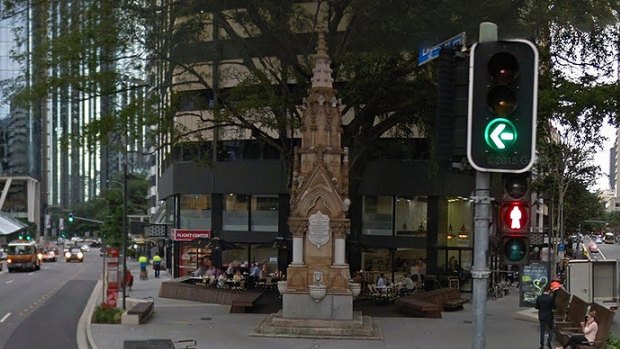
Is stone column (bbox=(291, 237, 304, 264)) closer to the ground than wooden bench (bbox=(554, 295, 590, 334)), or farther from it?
farther from it

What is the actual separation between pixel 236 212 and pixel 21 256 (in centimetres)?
2716

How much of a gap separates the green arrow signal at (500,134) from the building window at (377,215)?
3325 centimetres

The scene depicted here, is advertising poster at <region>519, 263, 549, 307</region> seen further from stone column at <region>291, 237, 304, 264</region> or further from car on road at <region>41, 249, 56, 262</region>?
car on road at <region>41, 249, 56, 262</region>

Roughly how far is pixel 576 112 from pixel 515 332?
286 inches

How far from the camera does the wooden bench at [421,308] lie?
24.2m

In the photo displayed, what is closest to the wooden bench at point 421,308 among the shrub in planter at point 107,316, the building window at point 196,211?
the shrub in planter at point 107,316

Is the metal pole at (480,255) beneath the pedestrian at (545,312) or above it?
above

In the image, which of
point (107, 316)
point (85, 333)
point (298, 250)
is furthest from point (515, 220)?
point (107, 316)

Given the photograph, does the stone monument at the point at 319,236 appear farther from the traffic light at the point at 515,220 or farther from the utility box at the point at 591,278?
the traffic light at the point at 515,220

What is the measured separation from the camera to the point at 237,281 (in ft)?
107

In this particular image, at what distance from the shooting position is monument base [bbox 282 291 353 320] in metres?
20.6

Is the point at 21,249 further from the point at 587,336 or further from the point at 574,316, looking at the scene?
the point at 587,336

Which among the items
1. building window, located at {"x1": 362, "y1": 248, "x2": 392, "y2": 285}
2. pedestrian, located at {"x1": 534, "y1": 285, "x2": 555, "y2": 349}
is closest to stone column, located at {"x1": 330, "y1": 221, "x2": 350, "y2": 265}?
pedestrian, located at {"x1": 534, "y1": 285, "x2": 555, "y2": 349}

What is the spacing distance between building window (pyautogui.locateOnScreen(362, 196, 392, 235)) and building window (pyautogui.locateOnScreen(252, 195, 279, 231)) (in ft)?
17.4
